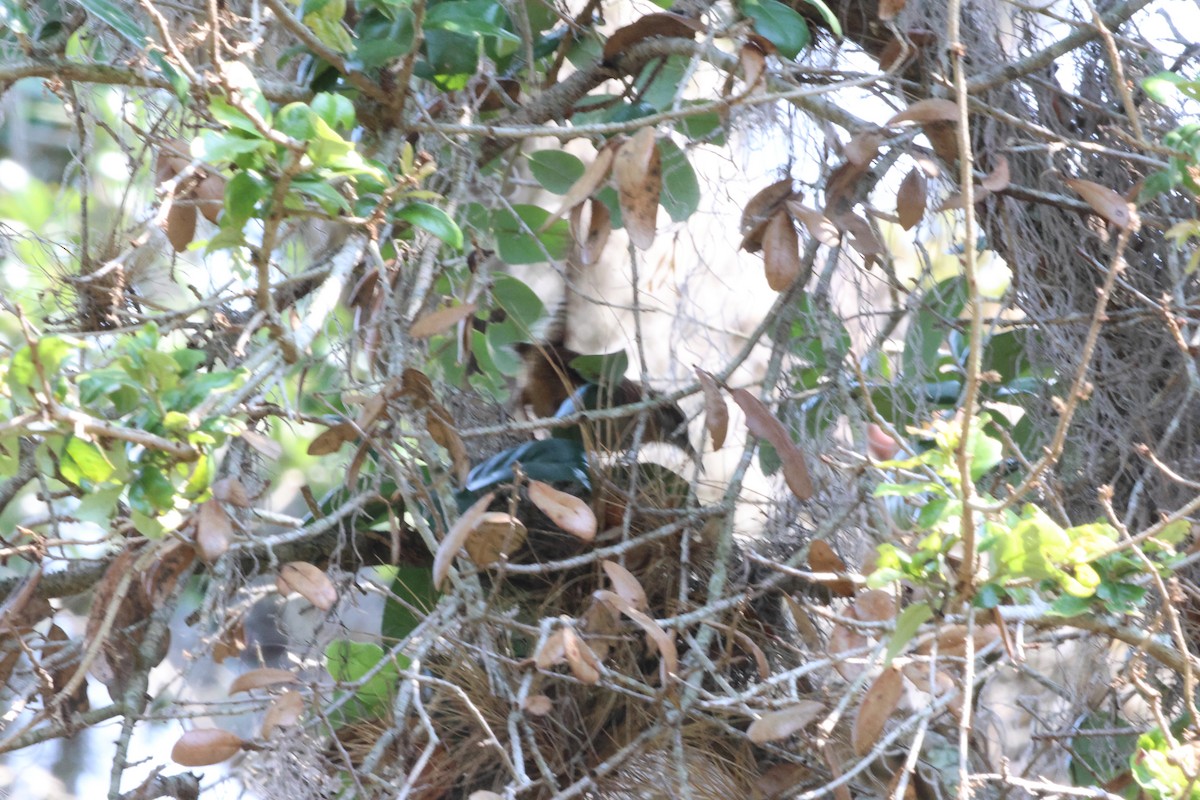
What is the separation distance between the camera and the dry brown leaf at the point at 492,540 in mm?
976

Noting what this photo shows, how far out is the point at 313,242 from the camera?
1.64 metres

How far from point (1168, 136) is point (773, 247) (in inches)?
14.1

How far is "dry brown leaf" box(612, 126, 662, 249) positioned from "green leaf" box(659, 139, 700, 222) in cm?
35

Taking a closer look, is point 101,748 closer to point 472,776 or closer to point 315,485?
point 315,485

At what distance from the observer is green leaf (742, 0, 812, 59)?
1.08m

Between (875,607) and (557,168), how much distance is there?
2.70 feet

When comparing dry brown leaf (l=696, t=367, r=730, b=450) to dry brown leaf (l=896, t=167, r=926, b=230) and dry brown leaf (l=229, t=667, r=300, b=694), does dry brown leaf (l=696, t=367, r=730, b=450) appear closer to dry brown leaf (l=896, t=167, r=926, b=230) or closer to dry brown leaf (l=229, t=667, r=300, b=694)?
dry brown leaf (l=896, t=167, r=926, b=230)

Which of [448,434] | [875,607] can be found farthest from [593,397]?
[875,607]

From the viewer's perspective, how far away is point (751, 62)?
956 mm

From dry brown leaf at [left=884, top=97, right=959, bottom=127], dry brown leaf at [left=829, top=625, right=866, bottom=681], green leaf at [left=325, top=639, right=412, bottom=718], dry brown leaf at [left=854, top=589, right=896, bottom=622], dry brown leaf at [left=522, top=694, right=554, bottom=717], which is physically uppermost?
dry brown leaf at [left=884, top=97, right=959, bottom=127]

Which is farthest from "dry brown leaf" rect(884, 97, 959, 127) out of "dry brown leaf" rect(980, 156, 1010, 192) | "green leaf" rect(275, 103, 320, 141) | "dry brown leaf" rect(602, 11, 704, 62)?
"green leaf" rect(275, 103, 320, 141)

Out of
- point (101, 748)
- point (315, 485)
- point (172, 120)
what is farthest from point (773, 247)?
point (101, 748)

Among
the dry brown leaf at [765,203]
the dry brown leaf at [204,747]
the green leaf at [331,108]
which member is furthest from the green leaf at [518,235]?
the dry brown leaf at [204,747]

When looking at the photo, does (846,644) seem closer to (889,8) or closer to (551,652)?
(551,652)
